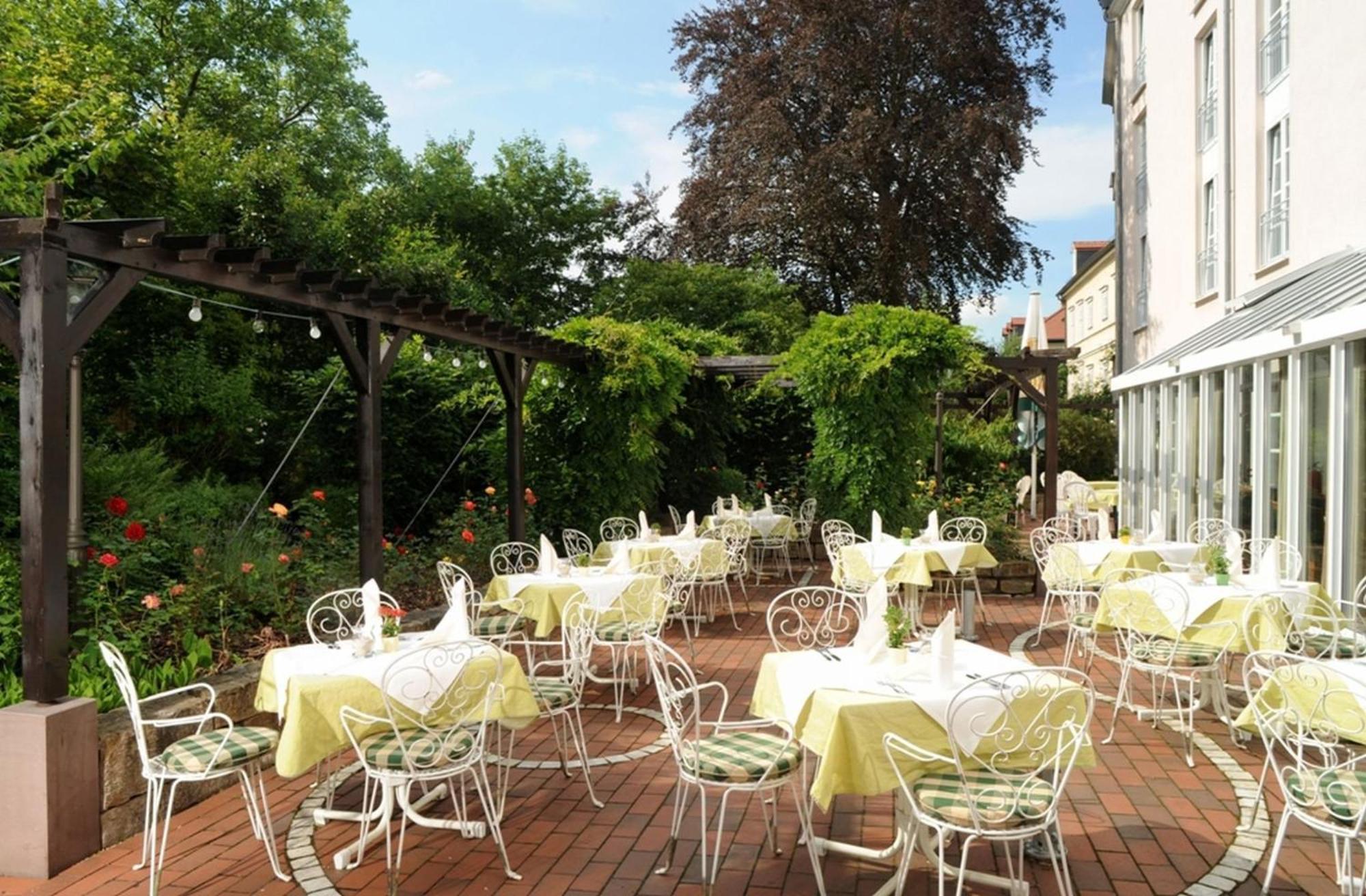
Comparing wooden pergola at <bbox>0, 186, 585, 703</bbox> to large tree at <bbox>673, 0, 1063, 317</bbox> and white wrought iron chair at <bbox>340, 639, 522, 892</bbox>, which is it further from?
large tree at <bbox>673, 0, 1063, 317</bbox>

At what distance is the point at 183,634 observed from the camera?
5.44 meters

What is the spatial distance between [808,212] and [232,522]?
12.3 meters

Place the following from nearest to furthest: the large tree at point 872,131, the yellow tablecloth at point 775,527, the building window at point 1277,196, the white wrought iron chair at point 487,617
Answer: the white wrought iron chair at point 487,617 < the building window at point 1277,196 < the yellow tablecloth at point 775,527 < the large tree at point 872,131

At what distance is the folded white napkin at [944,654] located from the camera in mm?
3838

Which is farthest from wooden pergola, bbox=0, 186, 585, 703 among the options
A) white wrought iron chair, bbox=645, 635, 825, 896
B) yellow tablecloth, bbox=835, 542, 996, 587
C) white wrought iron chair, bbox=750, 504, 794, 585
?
white wrought iron chair, bbox=750, 504, 794, 585

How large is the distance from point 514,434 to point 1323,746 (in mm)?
7516

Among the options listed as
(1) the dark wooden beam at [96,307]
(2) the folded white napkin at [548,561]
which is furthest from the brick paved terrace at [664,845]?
(1) the dark wooden beam at [96,307]

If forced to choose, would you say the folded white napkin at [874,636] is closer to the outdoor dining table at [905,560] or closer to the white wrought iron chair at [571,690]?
the white wrought iron chair at [571,690]

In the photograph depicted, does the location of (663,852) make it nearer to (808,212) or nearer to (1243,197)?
A: (1243,197)

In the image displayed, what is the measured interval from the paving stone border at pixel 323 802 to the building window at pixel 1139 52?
1506 cm

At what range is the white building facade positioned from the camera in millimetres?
6898

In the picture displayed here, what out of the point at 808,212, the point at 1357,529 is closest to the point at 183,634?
the point at 1357,529

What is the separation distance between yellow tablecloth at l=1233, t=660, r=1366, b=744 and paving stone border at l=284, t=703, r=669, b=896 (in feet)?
9.62

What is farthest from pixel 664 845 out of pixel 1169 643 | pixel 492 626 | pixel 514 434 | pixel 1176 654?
pixel 514 434
